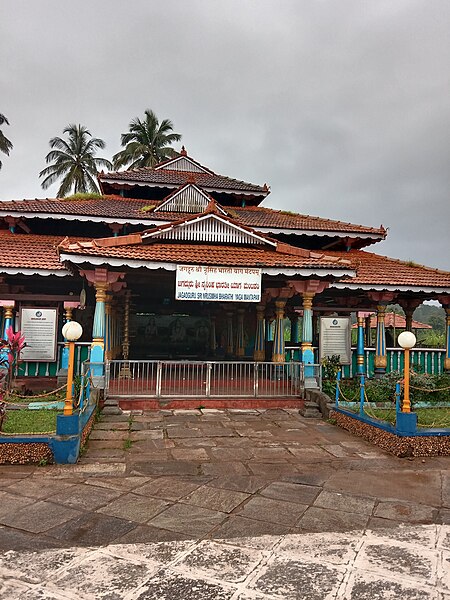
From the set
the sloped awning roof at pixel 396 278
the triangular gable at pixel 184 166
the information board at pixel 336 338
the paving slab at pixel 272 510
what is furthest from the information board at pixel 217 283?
the triangular gable at pixel 184 166

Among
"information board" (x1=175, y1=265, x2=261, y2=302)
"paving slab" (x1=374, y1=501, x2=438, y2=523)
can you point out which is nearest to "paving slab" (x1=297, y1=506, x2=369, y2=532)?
"paving slab" (x1=374, y1=501, x2=438, y2=523)

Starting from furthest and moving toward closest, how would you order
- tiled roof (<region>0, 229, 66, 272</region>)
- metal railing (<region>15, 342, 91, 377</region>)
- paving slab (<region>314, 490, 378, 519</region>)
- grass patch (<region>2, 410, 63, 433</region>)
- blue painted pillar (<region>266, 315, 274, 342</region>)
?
1. blue painted pillar (<region>266, 315, 274, 342</region>)
2. metal railing (<region>15, 342, 91, 377</region>)
3. tiled roof (<region>0, 229, 66, 272</region>)
4. grass patch (<region>2, 410, 63, 433</region>)
5. paving slab (<region>314, 490, 378, 519</region>)

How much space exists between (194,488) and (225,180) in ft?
56.3

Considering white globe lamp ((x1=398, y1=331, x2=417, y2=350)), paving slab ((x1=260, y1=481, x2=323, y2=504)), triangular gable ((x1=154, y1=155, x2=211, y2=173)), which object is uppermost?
triangular gable ((x1=154, y1=155, x2=211, y2=173))

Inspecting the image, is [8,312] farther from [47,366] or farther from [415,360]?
[415,360]

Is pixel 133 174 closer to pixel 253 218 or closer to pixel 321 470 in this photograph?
pixel 253 218

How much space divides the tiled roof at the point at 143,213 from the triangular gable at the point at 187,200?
0.26 meters

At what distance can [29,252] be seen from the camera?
13781 millimetres

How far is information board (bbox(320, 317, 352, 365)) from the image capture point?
13781 millimetres

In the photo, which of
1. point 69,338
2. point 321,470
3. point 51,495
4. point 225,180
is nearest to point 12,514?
point 51,495

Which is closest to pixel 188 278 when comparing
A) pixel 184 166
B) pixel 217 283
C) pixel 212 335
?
pixel 217 283

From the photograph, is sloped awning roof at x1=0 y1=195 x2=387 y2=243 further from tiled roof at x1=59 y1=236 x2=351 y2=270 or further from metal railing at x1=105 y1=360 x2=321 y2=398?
metal railing at x1=105 y1=360 x2=321 y2=398

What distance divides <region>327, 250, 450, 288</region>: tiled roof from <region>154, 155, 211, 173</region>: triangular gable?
8.28m

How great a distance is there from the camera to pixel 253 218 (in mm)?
17984
